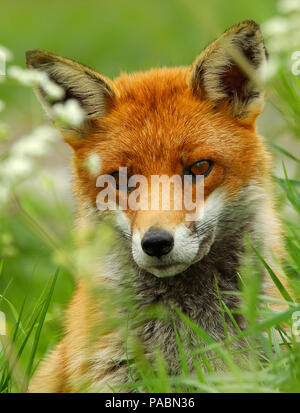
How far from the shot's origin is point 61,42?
15961mm

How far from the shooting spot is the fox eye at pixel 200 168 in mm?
4324

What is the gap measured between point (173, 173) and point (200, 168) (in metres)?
0.17

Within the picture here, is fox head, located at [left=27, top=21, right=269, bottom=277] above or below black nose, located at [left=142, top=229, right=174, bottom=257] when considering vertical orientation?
above

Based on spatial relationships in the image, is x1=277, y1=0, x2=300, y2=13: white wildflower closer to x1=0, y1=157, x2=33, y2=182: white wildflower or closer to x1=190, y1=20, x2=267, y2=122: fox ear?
x1=190, y1=20, x2=267, y2=122: fox ear

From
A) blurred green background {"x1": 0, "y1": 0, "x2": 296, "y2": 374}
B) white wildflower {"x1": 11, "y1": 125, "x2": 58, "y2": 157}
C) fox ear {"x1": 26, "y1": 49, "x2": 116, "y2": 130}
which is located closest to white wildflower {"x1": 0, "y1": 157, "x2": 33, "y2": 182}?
white wildflower {"x1": 11, "y1": 125, "x2": 58, "y2": 157}

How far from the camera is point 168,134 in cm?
439

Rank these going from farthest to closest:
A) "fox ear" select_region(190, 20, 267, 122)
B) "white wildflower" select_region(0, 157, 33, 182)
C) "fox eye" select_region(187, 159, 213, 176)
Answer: "fox ear" select_region(190, 20, 267, 122) → "fox eye" select_region(187, 159, 213, 176) → "white wildflower" select_region(0, 157, 33, 182)

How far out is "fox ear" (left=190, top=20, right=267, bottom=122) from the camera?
14.6ft

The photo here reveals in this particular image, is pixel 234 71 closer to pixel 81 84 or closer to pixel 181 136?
pixel 181 136

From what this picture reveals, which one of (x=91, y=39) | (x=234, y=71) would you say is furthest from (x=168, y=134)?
(x=91, y=39)

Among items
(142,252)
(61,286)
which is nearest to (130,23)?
(61,286)

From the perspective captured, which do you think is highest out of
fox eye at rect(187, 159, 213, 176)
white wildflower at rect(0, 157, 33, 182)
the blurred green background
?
the blurred green background

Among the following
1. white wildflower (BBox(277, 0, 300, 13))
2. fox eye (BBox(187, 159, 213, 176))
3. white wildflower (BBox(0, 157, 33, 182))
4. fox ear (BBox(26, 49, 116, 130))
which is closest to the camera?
white wildflower (BBox(0, 157, 33, 182))

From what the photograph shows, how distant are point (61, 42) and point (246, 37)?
12051 millimetres
